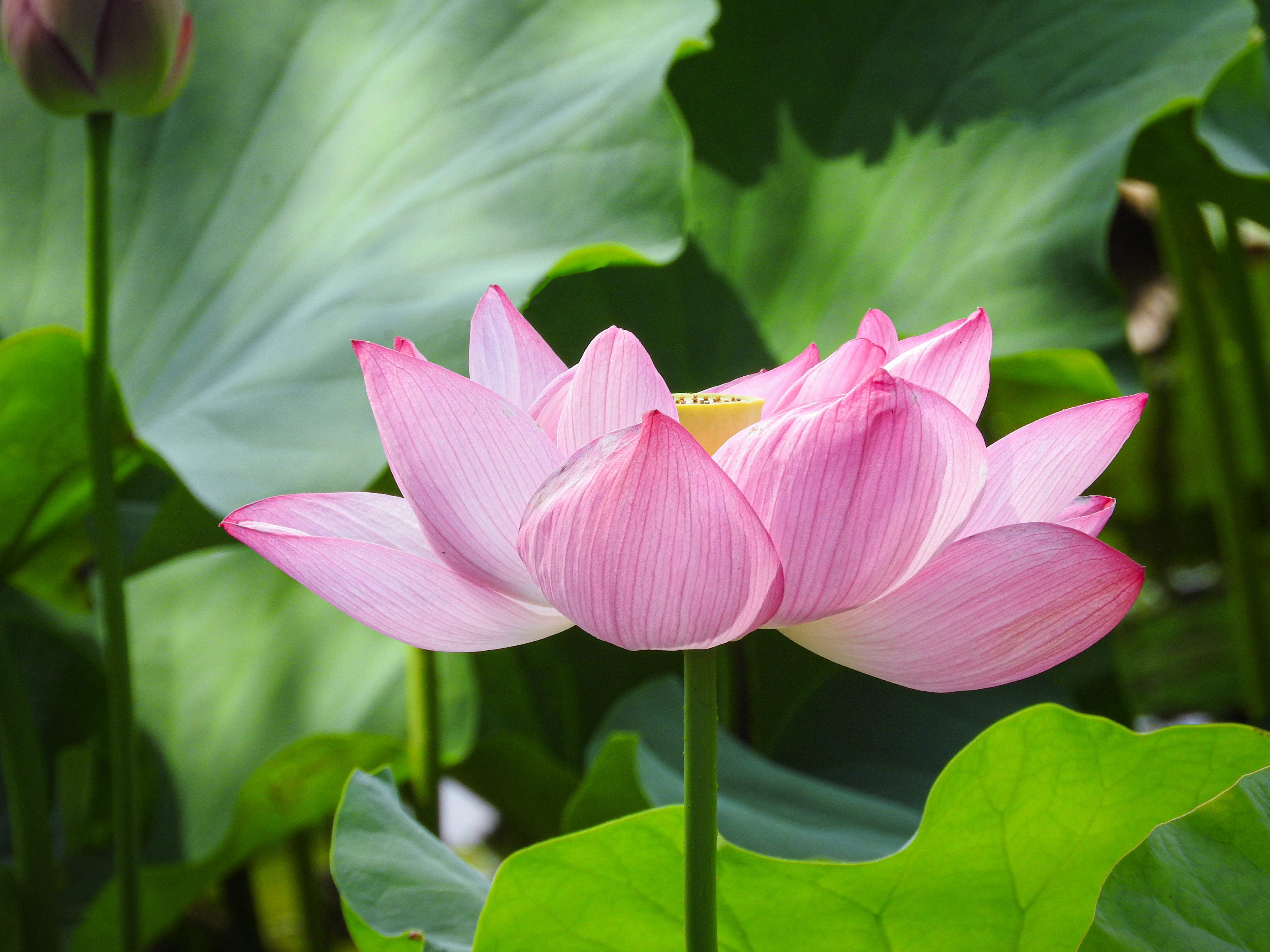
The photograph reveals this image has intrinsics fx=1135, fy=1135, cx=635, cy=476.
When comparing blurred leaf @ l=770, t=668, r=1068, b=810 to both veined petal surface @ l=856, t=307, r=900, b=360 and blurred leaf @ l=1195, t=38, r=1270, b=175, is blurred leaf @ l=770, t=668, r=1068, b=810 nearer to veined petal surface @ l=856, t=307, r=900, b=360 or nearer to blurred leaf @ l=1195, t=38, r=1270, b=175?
blurred leaf @ l=1195, t=38, r=1270, b=175

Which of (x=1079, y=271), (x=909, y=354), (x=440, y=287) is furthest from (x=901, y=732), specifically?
(x=909, y=354)

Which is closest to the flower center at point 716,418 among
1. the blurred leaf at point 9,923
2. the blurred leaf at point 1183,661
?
the blurred leaf at point 9,923

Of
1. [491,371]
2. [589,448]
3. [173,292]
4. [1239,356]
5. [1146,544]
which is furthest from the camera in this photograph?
[1146,544]

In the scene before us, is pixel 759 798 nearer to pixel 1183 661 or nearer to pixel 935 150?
pixel 935 150

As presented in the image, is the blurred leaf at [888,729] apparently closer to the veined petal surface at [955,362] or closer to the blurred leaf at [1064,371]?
the blurred leaf at [1064,371]

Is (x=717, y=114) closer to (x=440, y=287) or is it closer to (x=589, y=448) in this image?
(x=440, y=287)

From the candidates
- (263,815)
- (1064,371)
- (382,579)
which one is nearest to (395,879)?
(382,579)

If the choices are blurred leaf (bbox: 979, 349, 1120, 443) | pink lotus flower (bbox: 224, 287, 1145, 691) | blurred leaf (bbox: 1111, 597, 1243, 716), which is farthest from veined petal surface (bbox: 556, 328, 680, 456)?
blurred leaf (bbox: 1111, 597, 1243, 716)

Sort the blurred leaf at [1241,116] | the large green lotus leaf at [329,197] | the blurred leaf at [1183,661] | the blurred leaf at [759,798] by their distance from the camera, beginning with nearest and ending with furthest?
the blurred leaf at [759,798] < the large green lotus leaf at [329,197] < the blurred leaf at [1241,116] < the blurred leaf at [1183,661]
